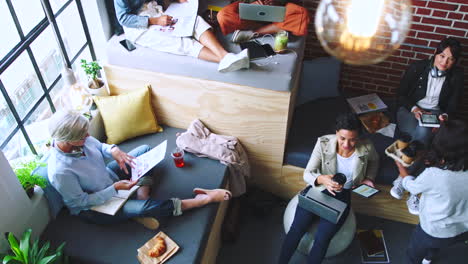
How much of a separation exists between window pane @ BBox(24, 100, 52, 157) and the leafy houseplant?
385 millimetres

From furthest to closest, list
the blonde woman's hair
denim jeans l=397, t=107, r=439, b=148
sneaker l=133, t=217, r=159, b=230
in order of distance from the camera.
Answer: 1. denim jeans l=397, t=107, r=439, b=148
2. sneaker l=133, t=217, r=159, b=230
3. the blonde woman's hair

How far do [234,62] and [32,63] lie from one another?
1.35 metres

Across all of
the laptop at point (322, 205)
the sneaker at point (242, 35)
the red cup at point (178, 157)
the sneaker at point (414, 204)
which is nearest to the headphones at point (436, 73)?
the sneaker at point (414, 204)

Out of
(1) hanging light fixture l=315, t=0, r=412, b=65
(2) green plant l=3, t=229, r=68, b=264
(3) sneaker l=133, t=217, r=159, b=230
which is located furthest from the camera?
(3) sneaker l=133, t=217, r=159, b=230

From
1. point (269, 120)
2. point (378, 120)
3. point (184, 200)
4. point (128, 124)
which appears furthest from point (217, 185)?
point (378, 120)

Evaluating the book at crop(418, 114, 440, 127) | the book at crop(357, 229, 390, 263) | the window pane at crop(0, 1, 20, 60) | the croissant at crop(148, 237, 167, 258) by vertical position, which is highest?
the window pane at crop(0, 1, 20, 60)

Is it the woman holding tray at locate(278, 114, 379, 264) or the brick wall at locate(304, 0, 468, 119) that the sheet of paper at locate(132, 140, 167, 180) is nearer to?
the woman holding tray at locate(278, 114, 379, 264)

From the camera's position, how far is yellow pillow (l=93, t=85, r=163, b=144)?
9.86 ft

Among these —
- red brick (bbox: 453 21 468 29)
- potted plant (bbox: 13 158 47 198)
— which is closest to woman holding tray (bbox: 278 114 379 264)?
red brick (bbox: 453 21 468 29)

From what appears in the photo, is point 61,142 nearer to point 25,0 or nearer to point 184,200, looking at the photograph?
point 184,200

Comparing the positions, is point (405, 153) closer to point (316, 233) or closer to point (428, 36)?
point (316, 233)

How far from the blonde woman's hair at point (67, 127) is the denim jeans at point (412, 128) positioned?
7.87 feet

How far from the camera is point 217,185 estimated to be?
2789 mm

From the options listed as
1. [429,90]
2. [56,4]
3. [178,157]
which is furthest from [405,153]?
[56,4]
